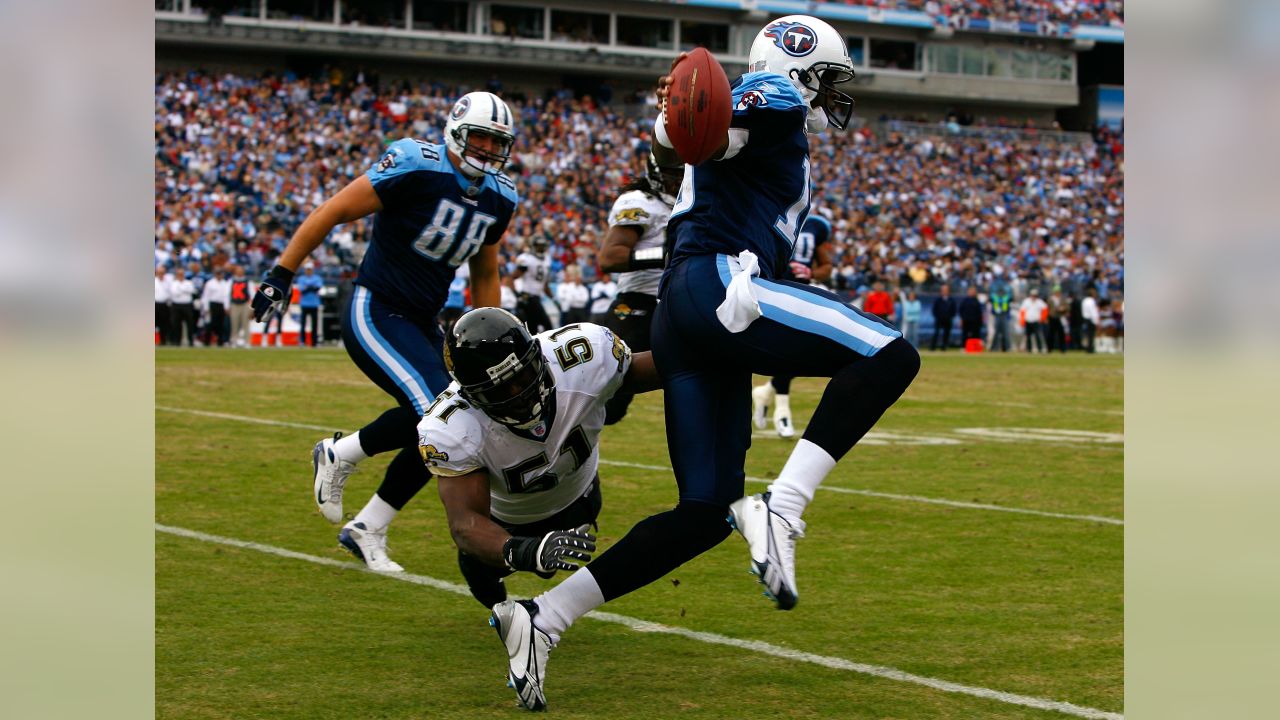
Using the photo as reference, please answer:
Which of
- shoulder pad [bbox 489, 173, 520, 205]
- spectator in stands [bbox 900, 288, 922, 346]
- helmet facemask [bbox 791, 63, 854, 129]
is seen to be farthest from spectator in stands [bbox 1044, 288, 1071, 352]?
helmet facemask [bbox 791, 63, 854, 129]

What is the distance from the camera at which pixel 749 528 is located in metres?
3.62

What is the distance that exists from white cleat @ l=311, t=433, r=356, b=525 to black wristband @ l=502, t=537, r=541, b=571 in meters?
2.55

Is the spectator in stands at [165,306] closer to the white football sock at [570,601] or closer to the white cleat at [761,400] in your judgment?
the white cleat at [761,400]

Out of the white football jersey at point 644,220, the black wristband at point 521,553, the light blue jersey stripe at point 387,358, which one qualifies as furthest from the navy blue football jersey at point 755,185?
the white football jersey at point 644,220

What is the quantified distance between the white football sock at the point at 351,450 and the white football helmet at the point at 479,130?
1230 mm

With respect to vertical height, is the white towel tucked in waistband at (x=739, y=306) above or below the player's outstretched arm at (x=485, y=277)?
below

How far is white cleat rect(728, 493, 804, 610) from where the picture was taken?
348 cm

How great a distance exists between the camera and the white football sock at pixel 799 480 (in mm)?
3674

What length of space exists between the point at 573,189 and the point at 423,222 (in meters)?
28.5

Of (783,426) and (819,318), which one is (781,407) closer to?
(783,426)

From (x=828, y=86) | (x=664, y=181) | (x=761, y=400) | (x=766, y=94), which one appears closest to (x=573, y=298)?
(x=761, y=400)

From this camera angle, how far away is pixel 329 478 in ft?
19.4

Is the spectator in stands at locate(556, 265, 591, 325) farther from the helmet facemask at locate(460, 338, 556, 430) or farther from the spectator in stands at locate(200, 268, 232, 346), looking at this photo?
the helmet facemask at locate(460, 338, 556, 430)

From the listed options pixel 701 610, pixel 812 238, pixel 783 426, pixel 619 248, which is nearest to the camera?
pixel 701 610
